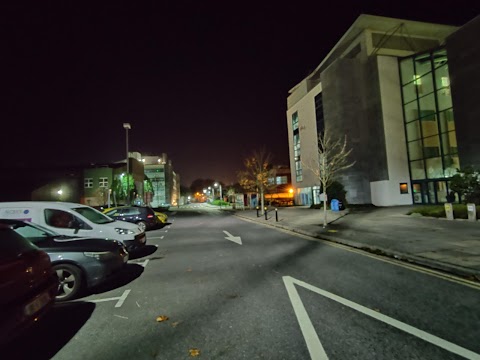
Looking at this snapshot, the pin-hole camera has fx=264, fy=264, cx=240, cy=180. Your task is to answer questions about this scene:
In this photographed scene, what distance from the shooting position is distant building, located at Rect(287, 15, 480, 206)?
22812 millimetres

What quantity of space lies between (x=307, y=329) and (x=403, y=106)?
1345 inches

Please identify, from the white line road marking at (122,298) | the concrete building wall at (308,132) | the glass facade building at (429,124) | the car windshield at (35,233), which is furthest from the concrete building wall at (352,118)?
the car windshield at (35,233)

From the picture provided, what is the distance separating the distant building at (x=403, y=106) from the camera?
2281 cm

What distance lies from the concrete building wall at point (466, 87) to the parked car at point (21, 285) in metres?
28.4

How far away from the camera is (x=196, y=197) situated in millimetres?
169500

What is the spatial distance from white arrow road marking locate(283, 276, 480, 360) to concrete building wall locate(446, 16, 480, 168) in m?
24.6

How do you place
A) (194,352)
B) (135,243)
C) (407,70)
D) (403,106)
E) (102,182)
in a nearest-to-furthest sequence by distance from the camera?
(194,352), (135,243), (407,70), (403,106), (102,182)

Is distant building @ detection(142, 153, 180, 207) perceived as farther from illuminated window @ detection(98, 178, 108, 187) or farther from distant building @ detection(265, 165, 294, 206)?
distant building @ detection(265, 165, 294, 206)

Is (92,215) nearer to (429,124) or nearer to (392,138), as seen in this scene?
(392,138)

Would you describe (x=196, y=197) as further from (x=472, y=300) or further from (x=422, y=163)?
(x=472, y=300)

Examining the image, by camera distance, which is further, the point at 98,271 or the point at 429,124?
the point at 429,124

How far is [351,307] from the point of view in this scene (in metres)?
4.27

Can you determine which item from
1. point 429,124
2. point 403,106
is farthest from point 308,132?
point 429,124

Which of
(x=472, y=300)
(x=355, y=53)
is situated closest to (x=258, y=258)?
(x=472, y=300)
